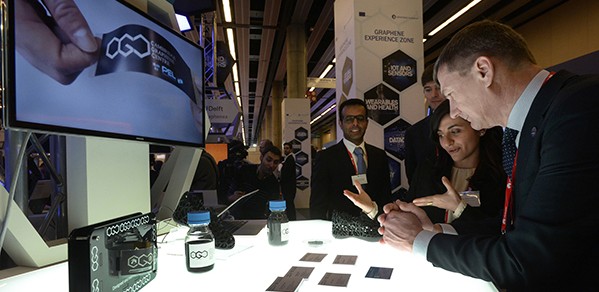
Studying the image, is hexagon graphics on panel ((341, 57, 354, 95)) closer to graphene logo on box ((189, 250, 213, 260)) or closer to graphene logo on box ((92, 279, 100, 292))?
graphene logo on box ((189, 250, 213, 260))

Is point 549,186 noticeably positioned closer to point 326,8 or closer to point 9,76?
point 9,76

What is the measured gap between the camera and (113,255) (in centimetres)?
79

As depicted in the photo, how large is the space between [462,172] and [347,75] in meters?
1.98

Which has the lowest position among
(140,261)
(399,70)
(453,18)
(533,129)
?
(140,261)

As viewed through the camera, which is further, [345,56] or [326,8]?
[326,8]

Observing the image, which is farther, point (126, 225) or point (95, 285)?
point (126, 225)

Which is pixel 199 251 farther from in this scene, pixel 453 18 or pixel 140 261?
pixel 453 18

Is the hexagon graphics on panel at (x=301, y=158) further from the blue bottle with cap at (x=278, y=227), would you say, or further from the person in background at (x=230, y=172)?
the blue bottle with cap at (x=278, y=227)

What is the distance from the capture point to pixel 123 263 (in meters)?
0.80

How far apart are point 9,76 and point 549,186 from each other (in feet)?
3.81

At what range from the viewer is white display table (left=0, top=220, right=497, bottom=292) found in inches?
35.2

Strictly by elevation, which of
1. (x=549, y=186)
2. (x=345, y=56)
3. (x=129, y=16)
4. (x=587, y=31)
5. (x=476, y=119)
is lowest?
(x=549, y=186)

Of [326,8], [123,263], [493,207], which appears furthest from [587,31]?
[123,263]

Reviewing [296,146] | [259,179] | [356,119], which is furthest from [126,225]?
[296,146]
